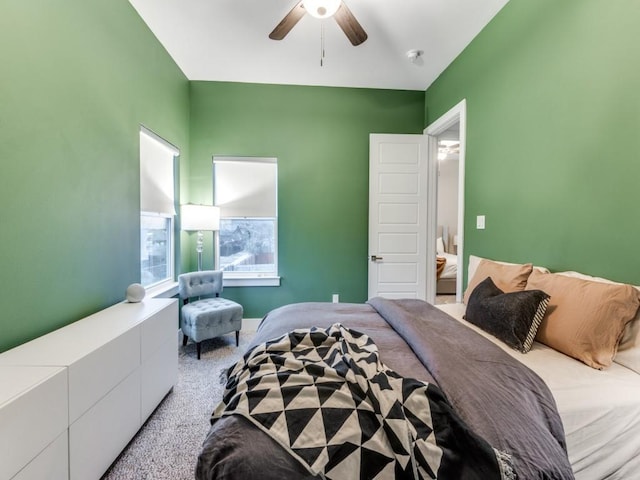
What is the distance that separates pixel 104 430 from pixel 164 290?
1.47 meters

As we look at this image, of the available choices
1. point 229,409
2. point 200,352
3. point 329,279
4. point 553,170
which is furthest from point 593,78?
point 200,352

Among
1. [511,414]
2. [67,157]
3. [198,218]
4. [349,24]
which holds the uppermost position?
[349,24]

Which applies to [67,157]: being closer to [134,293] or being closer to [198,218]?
[134,293]

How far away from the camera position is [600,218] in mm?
1520

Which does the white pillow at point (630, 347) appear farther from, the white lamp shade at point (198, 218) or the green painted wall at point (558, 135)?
the white lamp shade at point (198, 218)

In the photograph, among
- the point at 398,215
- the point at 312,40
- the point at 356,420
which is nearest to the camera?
the point at 356,420

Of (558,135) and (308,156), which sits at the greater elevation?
(308,156)

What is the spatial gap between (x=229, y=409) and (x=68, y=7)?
228 cm

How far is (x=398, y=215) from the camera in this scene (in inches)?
136

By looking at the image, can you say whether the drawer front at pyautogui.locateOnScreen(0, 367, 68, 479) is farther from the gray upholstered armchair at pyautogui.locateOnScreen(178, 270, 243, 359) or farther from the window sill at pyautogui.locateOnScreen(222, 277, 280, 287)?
the window sill at pyautogui.locateOnScreen(222, 277, 280, 287)

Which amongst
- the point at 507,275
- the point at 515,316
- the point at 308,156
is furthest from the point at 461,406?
the point at 308,156

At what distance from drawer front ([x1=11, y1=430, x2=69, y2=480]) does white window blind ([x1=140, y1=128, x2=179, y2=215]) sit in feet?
5.88

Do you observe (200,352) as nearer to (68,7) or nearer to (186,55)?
(68,7)

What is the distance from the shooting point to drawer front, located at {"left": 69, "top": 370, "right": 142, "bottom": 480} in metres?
1.24
